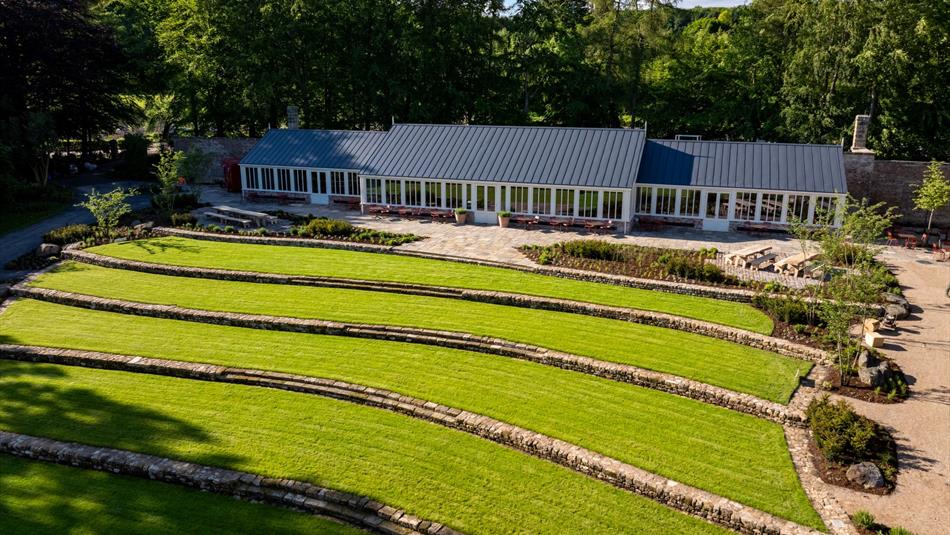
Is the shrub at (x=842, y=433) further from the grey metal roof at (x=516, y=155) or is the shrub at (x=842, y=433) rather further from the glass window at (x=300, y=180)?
the glass window at (x=300, y=180)

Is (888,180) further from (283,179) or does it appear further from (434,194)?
(283,179)

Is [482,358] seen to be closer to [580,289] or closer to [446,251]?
[580,289]

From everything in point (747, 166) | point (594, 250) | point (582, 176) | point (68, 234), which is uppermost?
point (747, 166)

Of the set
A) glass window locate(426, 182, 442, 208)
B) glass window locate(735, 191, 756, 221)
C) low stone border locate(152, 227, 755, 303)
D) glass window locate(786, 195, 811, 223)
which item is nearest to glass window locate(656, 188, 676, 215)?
glass window locate(735, 191, 756, 221)

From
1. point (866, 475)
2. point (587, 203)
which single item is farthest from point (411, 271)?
point (866, 475)

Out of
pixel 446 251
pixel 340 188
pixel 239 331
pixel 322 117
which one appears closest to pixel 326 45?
pixel 322 117

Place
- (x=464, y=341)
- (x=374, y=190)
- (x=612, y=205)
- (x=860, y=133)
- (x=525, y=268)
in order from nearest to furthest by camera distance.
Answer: (x=464, y=341) < (x=525, y=268) < (x=612, y=205) < (x=860, y=133) < (x=374, y=190)

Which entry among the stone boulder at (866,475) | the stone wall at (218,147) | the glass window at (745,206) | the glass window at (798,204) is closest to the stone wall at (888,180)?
the glass window at (798,204)
